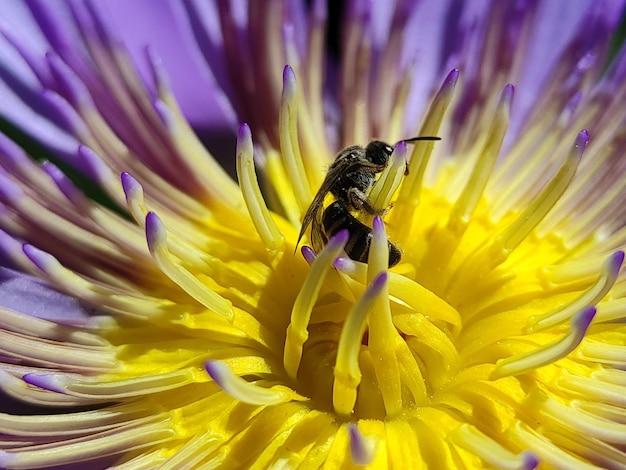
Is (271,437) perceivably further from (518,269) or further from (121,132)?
(121,132)

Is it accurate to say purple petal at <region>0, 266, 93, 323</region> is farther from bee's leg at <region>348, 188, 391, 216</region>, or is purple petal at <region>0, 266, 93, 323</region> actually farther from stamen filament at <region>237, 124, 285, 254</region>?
bee's leg at <region>348, 188, 391, 216</region>

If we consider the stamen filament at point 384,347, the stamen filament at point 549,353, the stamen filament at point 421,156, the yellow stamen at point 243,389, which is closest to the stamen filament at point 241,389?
the yellow stamen at point 243,389

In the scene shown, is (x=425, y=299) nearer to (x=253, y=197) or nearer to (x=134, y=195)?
(x=253, y=197)

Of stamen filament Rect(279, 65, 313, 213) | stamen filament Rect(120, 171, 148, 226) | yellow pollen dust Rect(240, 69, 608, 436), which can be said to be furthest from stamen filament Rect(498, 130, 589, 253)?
stamen filament Rect(120, 171, 148, 226)

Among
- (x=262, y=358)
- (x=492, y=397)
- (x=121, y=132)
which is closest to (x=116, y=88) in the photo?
(x=121, y=132)

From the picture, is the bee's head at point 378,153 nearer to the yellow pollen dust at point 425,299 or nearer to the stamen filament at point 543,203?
the yellow pollen dust at point 425,299

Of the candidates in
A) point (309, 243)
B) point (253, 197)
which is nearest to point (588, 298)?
point (309, 243)
